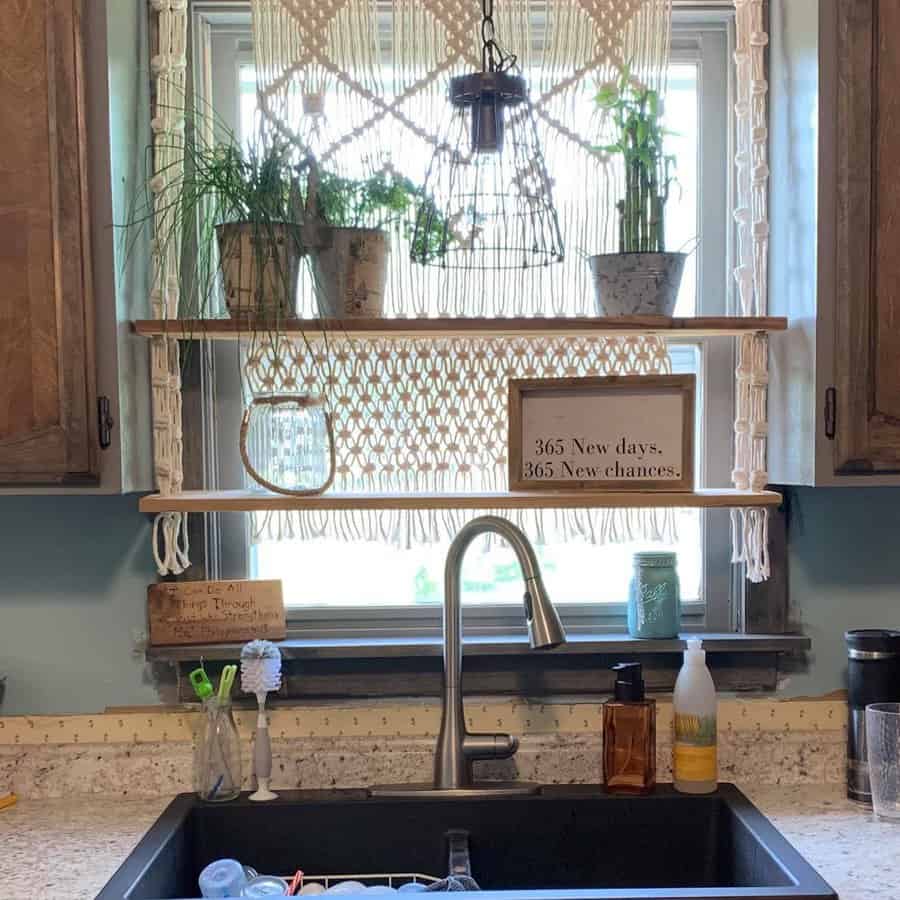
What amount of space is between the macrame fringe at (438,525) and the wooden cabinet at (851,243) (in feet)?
1.00

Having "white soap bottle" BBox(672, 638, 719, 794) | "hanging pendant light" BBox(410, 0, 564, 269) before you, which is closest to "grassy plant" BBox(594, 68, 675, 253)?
"hanging pendant light" BBox(410, 0, 564, 269)

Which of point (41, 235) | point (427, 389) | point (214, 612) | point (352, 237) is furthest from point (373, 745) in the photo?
point (41, 235)

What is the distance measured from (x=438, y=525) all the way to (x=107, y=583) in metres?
0.53

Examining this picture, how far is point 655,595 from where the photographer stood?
1.58 metres

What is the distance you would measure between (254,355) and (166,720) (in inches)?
22.8

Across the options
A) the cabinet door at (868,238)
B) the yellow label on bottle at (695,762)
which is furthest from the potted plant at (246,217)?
the yellow label on bottle at (695,762)

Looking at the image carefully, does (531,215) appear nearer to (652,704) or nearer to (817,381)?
(817,381)

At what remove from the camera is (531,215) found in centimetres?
152

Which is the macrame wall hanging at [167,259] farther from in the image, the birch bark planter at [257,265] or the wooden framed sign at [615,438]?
the wooden framed sign at [615,438]

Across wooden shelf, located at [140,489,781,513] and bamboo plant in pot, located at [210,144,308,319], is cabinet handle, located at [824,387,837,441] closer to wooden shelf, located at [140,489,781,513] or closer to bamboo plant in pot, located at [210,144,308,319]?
wooden shelf, located at [140,489,781,513]

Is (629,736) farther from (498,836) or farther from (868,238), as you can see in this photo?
(868,238)

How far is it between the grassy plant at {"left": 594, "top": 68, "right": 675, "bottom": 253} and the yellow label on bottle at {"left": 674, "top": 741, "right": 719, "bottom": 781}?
0.72 meters

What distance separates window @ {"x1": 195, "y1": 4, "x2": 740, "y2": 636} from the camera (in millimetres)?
1633

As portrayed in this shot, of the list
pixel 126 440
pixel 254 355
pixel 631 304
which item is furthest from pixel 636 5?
pixel 126 440
